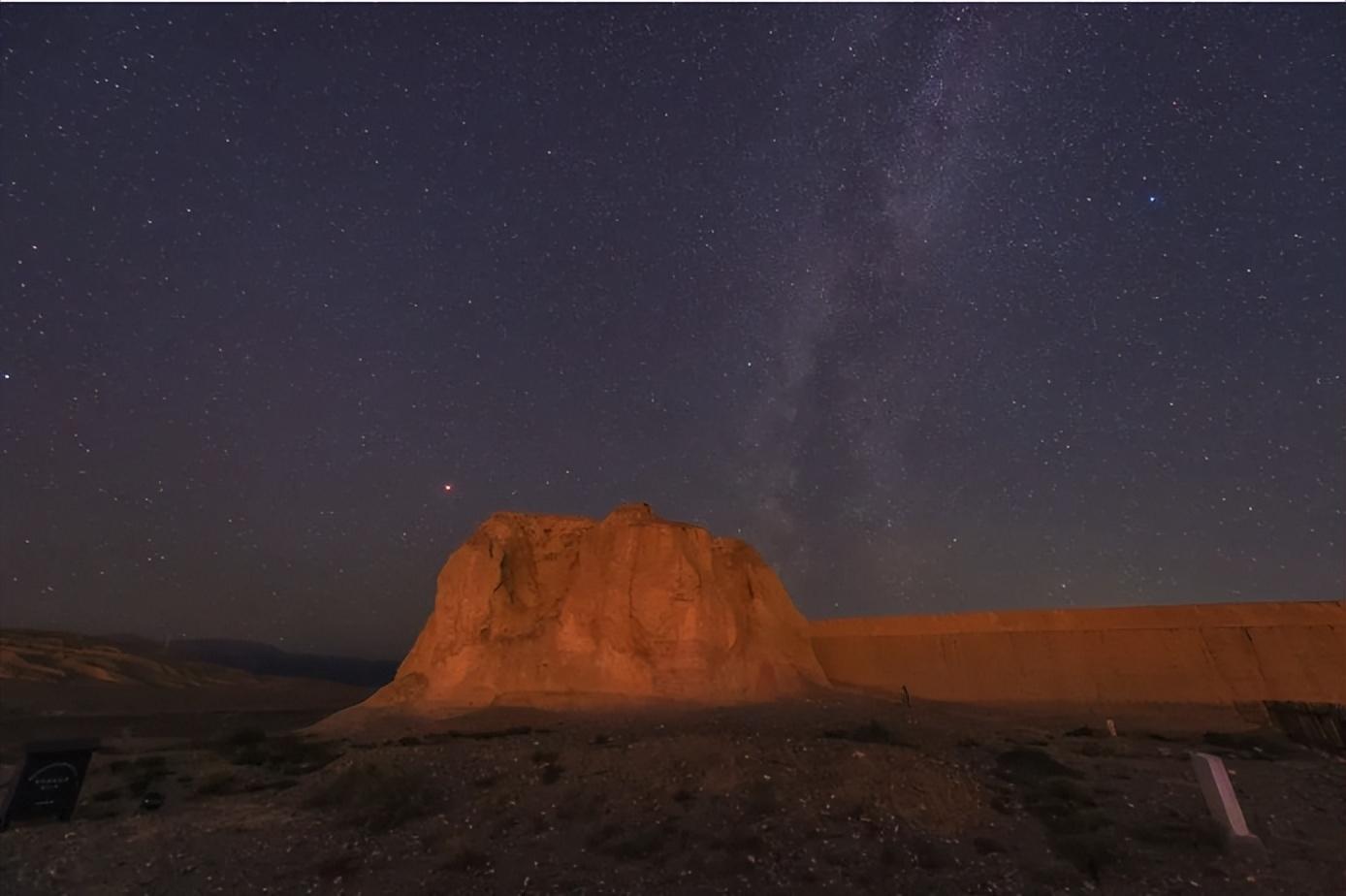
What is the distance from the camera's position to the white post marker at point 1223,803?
36.4 ft

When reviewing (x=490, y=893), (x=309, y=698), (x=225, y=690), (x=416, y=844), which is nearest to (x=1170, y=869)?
(x=490, y=893)

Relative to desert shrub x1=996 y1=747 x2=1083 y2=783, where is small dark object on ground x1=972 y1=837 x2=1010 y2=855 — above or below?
below

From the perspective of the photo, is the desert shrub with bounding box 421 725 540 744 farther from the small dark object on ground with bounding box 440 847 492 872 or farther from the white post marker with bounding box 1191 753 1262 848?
the white post marker with bounding box 1191 753 1262 848

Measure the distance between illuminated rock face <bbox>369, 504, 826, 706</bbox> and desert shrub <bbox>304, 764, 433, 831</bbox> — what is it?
49.7ft

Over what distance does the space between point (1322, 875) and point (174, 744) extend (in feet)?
116

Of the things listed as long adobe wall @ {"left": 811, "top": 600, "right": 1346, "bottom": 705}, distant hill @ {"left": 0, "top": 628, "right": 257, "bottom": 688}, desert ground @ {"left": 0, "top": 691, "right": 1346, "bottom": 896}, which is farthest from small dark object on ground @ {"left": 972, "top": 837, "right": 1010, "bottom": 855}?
distant hill @ {"left": 0, "top": 628, "right": 257, "bottom": 688}

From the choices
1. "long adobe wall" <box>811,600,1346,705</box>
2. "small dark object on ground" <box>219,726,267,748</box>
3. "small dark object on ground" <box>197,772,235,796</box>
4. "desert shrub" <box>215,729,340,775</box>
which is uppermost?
"long adobe wall" <box>811,600,1346,705</box>

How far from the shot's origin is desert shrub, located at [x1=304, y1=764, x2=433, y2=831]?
1392 cm

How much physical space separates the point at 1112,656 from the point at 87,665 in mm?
94376

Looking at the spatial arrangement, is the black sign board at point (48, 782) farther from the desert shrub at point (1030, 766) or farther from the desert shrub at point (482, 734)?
the desert shrub at point (1030, 766)

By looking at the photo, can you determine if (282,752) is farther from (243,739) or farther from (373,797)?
(373,797)

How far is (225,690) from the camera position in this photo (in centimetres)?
7962

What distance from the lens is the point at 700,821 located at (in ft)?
42.3

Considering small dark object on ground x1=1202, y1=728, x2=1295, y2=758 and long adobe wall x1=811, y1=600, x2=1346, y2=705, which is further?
long adobe wall x1=811, y1=600, x2=1346, y2=705
